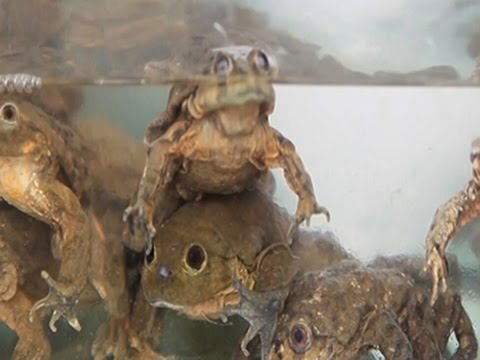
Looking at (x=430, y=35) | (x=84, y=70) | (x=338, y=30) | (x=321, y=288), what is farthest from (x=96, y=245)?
(x=430, y=35)

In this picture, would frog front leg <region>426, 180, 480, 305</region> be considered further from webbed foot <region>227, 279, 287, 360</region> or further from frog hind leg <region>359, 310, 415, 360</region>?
webbed foot <region>227, 279, 287, 360</region>

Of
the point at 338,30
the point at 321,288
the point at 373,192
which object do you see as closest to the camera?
the point at 321,288

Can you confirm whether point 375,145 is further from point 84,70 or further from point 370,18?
point 84,70

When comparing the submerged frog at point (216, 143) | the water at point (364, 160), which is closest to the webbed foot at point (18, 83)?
the water at point (364, 160)

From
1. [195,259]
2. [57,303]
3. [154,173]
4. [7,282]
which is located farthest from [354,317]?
[7,282]

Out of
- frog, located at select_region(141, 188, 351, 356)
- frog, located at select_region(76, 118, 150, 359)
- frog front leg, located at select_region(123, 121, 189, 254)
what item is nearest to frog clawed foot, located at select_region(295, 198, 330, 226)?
frog, located at select_region(141, 188, 351, 356)
